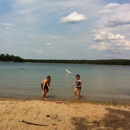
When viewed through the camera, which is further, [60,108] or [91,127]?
[60,108]

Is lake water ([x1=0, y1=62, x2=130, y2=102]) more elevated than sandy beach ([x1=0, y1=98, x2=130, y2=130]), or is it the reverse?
sandy beach ([x1=0, y1=98, x2=130, y2=130])

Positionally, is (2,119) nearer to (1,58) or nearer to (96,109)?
(96,109)

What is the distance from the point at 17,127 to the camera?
5.61 meters

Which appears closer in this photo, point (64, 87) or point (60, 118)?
point (60, 118)

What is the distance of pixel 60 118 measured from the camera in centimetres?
647

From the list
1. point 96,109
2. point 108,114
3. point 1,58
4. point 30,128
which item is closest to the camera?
point 30,128

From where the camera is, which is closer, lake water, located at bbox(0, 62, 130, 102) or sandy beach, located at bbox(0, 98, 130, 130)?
sandy beach, located at bbox(0, 98, 130, 130)

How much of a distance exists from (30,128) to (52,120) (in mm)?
880

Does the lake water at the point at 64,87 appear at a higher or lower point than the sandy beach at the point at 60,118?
lower

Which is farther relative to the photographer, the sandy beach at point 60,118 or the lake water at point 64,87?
the lake water at point 64,87

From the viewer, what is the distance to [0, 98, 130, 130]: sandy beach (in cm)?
579

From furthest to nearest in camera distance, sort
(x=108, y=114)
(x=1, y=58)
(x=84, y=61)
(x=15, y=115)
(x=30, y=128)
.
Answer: (x=84, y=61) → (x=1, y=58) → (x=108, y=114) → (x=15, y=115) → (x=30, y=128)

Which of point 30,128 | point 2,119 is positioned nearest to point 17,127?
point 30,128

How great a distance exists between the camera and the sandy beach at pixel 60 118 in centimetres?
579
